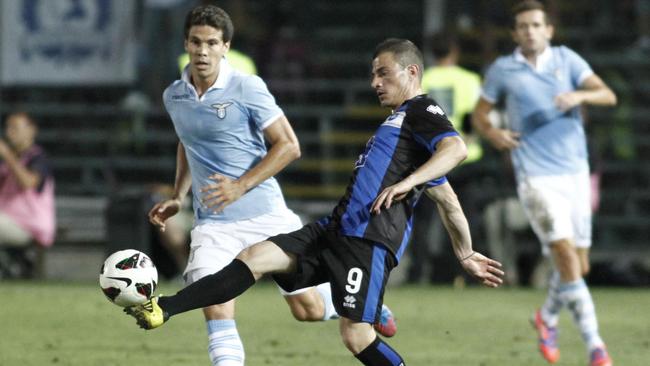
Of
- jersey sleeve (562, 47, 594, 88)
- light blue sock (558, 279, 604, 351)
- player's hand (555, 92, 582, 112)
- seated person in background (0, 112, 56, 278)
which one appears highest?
jersey sleeve (562, 47, 594, 88)

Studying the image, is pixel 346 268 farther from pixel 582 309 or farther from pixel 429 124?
pixel 582 309

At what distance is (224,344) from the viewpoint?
22.4 feet

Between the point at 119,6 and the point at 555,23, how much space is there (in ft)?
18.9

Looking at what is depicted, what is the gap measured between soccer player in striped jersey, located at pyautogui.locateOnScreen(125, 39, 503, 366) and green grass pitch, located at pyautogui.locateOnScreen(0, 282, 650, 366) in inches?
78.9

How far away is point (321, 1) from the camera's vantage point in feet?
66.8

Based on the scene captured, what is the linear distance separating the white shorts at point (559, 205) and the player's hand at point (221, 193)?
117 inches

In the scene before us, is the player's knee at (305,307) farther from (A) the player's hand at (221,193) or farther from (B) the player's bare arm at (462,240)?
(B) the player's bare arm at (462,240)

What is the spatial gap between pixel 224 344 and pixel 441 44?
8038 millimetres

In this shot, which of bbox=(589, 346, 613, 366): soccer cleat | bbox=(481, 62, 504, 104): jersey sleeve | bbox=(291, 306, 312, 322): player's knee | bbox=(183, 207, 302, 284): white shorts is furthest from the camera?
bbox=(481, 62, 504, 104): jersey sleeve

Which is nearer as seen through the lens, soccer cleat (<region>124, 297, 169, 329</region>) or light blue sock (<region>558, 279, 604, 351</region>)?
soccer cleat (<region>124, 297, 169, 329</region>)

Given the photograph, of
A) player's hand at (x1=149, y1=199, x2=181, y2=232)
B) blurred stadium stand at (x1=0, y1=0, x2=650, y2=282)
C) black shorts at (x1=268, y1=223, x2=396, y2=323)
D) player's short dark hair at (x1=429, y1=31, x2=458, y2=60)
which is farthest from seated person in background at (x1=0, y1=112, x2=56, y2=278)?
black shorts at (x1=268, y1=223, x2=396, y2=323)

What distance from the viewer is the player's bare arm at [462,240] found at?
646 cm

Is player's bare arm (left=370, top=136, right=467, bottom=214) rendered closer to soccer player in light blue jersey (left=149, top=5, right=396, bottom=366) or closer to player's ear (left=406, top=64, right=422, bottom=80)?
player's ear (left=406, top=64, right=422, bottom=80)

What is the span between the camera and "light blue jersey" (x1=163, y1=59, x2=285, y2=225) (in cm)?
706
